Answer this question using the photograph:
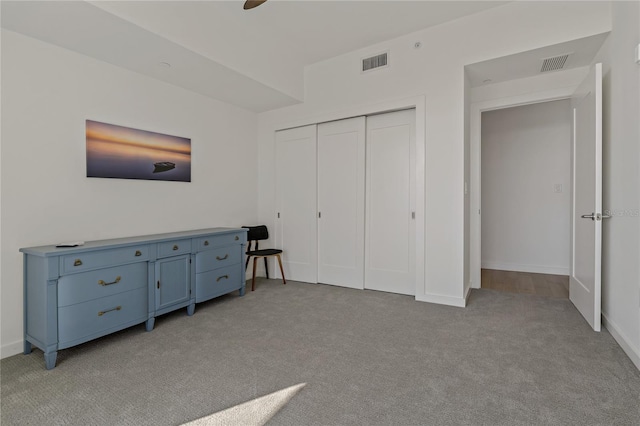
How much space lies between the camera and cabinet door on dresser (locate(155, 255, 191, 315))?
9.22 ft

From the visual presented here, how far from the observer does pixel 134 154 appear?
3115mm

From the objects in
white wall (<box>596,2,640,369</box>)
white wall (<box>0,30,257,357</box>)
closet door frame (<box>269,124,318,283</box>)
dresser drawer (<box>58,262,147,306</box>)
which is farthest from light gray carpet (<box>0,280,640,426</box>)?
closet door frame (<box>269,124,318,283</box>)

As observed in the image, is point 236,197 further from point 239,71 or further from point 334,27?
point 334,27

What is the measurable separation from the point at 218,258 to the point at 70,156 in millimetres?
1594

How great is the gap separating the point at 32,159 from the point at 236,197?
2215mm

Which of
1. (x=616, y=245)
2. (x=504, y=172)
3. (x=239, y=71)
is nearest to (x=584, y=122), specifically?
(x=616, y=245)

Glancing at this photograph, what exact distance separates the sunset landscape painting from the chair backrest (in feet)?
3.51

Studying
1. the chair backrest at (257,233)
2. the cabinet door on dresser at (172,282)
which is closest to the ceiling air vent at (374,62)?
the chair backrest at (257,233)

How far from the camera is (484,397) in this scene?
1743 millimetres

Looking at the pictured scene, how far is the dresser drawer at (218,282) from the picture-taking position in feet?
10.6

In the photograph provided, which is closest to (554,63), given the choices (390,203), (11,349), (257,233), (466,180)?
(466,180)

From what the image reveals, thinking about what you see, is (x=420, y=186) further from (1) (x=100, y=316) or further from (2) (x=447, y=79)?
(1) (x=100, y=316)

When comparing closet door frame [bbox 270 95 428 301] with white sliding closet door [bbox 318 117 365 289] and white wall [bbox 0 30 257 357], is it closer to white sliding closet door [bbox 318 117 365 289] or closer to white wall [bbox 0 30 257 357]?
white sliding closet door [bbox 318 117 365 289]

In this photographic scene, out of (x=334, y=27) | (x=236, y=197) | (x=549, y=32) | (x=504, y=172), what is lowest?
(x=236, y=197)
